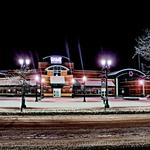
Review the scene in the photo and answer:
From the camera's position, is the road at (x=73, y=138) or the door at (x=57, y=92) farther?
the door at (x=57, y=92)

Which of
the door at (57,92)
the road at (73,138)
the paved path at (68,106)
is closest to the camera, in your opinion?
the road at (73,138)

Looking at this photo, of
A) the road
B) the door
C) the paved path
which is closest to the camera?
the road

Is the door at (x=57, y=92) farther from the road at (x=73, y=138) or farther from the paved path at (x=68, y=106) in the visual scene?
the road at (x=73, y=138)

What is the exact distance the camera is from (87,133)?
12.8m

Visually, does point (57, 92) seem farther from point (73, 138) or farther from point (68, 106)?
point (73, 138)

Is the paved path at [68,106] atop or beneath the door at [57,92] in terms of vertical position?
beneath

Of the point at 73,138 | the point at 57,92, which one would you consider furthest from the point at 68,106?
the point at 57,92

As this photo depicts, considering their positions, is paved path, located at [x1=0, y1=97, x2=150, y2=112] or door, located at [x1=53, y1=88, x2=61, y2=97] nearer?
paved path, located at [x1=0, y1=97, x2=150, y2=112]

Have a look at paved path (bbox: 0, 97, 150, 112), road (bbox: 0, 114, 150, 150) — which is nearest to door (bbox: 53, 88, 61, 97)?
paved path (bbox: 0, 97, 150, 112)

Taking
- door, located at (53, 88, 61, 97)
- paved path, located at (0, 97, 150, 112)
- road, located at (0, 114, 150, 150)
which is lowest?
road, located at (0, 114, 150, 150)

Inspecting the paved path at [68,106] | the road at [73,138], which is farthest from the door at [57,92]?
the road at [73,138]

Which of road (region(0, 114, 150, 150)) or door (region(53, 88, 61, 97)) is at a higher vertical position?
door (region(53, 88, 61, 97))

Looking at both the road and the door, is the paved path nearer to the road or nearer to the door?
the road

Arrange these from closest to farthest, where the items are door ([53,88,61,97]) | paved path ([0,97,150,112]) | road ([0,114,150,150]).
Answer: road ([0,114,150,150]), paved path ([0,97,150,112]), door ([53,88,61,97])
